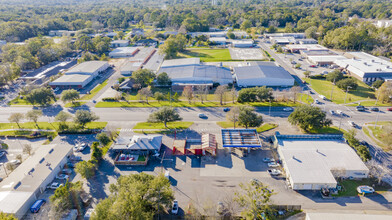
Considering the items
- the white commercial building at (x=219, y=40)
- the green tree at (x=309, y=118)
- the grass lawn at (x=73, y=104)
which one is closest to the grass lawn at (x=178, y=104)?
the grass lawn at (x=73, y=104)

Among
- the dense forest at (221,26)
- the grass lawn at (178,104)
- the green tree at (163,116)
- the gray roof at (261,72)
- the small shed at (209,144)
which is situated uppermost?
the dense forest at (221,26)

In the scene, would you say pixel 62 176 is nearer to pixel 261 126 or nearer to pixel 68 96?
pixel 68 96

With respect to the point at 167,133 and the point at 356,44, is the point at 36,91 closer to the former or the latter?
the point at 167,133

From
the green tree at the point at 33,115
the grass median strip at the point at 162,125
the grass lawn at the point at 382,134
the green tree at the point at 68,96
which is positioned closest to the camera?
the grass lawn at the point at 382,134

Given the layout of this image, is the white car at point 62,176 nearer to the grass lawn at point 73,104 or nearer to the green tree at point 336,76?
the grass lawn at point 73,104

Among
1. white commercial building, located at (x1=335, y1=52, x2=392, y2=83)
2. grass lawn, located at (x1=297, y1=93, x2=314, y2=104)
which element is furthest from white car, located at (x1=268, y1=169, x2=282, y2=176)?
white commercial building, located at (x1=335, y1=52, x2=392, y2=83)

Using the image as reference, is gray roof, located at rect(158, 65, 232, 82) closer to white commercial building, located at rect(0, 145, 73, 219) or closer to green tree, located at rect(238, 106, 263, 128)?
green tree, located at rect(238, 106, 263, 128)
